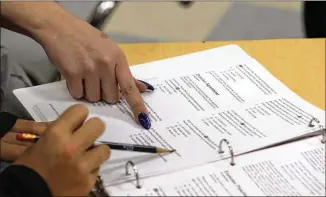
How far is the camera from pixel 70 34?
3.10 ft

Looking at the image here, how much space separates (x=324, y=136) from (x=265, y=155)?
10 cm

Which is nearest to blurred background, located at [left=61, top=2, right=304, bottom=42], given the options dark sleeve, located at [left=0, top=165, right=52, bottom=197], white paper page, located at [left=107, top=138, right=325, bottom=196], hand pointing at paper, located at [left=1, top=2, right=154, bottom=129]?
hand pointing at paper, located at [left=1, top=2, right=154, bottom=129]

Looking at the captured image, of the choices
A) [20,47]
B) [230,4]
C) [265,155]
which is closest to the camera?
[265,155]

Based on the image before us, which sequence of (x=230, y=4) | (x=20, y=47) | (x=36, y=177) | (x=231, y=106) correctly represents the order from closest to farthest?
(x=36, y=177) < (x=231, y=106) < (x=20, y=47) < (x=230, y=4)

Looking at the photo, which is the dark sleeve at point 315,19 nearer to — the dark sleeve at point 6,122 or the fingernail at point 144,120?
the fingernail at point 144,120

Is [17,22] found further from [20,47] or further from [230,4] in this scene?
[230,4]

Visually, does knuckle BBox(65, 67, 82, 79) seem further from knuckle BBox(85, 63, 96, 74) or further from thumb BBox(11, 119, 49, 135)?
thumb BBox(11, 119, 49, 135)

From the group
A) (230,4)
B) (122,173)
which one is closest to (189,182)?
(122,173)

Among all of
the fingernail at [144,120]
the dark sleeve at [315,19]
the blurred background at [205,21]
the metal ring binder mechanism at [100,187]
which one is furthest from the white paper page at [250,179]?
the blurred background at [205,21]

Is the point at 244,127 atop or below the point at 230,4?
atop

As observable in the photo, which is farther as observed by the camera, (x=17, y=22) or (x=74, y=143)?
(x=17, y=22)

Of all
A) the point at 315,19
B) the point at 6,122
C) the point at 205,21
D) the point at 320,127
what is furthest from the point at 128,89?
the point at 205,21

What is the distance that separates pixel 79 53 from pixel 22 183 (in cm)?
32

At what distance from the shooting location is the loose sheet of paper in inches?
30.8
